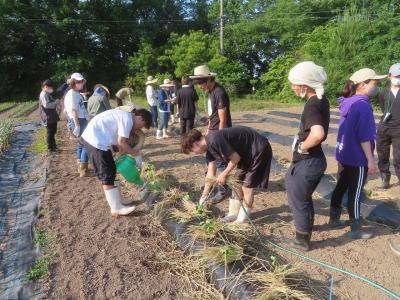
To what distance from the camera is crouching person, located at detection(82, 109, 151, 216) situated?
3369 millimetres

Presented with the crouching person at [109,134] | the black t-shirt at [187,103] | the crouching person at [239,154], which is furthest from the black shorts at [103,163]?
the black t-shirt at [187,103]

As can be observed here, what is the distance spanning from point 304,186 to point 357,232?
0.90 meters

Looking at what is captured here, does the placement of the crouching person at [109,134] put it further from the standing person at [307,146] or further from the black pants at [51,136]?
the black pants at [51,136]

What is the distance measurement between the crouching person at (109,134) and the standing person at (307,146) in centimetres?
151

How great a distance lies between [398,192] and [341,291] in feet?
7.70

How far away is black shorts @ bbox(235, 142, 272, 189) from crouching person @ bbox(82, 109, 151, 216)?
3.69 feet

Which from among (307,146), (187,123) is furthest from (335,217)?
(187,123)

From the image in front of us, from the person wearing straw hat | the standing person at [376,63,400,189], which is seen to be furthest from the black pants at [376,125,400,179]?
the person wearing straw hat

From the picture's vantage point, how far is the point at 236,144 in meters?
3.14

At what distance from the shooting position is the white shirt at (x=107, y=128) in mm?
3367

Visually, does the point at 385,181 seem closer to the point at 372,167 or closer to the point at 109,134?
the point at 372,167

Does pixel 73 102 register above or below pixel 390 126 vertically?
above

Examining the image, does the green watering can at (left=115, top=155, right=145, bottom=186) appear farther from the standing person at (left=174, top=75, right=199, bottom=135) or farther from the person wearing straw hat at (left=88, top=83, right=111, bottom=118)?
the standing person at (left=174, top=75, right=199, bottom=135)

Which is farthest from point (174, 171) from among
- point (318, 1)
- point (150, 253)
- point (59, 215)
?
point (318, 1)
